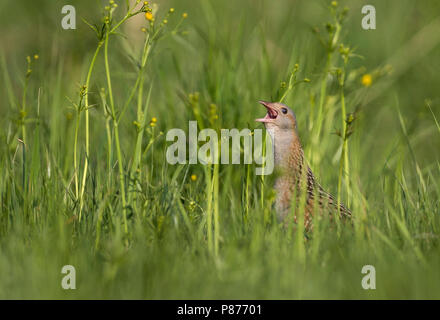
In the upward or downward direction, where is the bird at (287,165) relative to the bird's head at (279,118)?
downward

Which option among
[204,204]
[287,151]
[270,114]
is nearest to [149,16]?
[204,204]

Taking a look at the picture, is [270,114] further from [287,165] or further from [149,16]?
[149,16]

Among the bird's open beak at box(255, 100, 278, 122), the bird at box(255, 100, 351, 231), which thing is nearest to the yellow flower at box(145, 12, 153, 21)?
the bird at box(255, 100, 351, 231)

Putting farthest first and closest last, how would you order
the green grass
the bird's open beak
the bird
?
1. the bird's open beak
2. the bird
3. the green grass

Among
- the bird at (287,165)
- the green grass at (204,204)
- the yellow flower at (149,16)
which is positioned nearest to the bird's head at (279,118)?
the bird at (287,165)

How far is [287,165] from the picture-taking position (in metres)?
5.00

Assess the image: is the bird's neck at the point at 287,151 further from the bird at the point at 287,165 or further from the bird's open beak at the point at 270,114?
the bird's open beak at the point at 270,114

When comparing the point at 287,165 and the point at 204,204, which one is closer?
the point at 204,204

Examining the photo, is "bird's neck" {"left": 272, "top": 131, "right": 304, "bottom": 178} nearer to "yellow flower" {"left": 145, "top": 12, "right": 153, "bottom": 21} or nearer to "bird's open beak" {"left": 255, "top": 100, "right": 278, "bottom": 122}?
"bird's open beak" {"left": 255, "top": 100, "right": 278, "bottom": 122}

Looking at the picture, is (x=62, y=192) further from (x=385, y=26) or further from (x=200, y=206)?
(x=385, y=26)

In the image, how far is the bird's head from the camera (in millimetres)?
4941

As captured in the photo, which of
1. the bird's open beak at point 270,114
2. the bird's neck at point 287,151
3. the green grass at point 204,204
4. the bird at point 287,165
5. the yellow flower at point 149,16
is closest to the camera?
the green grass at point 204,204

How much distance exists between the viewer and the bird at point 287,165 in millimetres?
4623

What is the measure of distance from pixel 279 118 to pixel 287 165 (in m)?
0.34
